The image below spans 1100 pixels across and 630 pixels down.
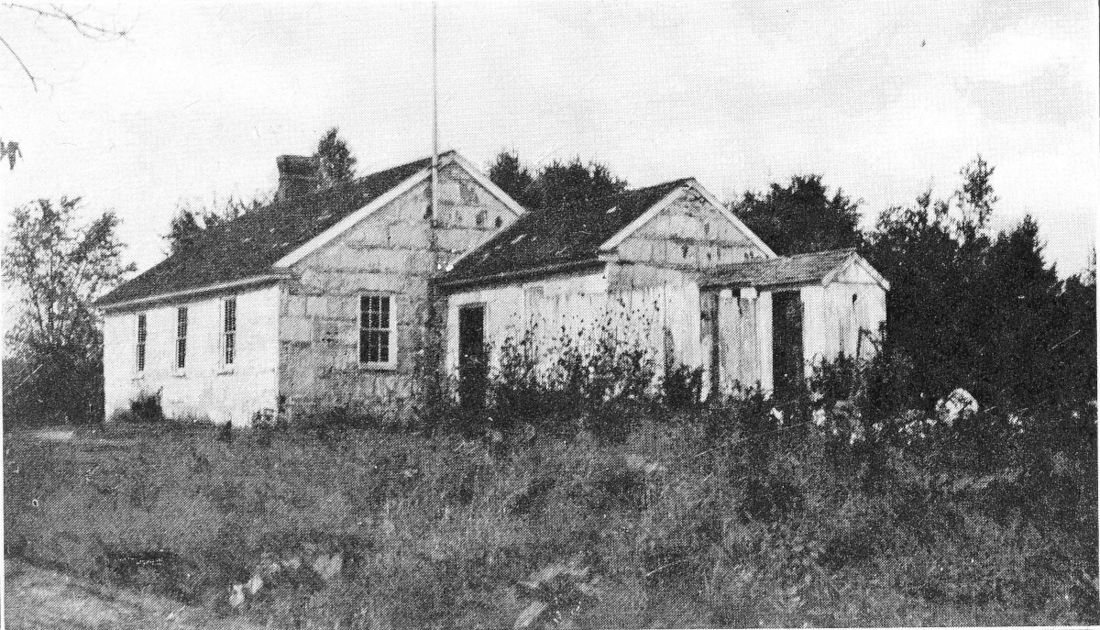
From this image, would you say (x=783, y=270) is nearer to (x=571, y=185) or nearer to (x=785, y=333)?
(x=785, y=333)

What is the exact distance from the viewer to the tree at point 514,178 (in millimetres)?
11971

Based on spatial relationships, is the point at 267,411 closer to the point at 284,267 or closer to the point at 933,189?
the point at 284,267

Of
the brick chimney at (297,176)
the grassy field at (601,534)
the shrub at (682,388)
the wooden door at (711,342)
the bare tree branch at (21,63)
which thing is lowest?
the grassy field at (601,534)

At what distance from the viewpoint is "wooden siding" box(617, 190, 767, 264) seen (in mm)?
13391

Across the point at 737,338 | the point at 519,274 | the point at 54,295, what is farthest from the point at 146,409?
the point at 737,338

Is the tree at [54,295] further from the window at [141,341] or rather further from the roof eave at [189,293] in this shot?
the window at [141,341]

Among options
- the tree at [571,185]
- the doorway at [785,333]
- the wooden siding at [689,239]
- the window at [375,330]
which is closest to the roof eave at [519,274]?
the wooden siding at [689,239]

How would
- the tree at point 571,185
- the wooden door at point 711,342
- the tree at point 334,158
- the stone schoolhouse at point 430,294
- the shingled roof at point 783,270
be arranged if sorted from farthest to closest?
the tree at point 571,185 < the wooden door at point 711,342 < the stone schoolhouse at point 430,294 < the shingled roof at point 783,270 < the tree at point 334,158

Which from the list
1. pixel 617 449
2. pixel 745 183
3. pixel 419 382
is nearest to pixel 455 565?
pixel 617 449

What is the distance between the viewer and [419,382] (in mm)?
13258

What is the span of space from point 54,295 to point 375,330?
5.09 meters

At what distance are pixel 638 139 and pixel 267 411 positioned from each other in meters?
7.69

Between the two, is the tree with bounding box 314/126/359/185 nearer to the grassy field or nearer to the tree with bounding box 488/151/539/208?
the tree with bounding box 488/151/539/208

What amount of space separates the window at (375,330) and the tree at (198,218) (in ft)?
7.56
